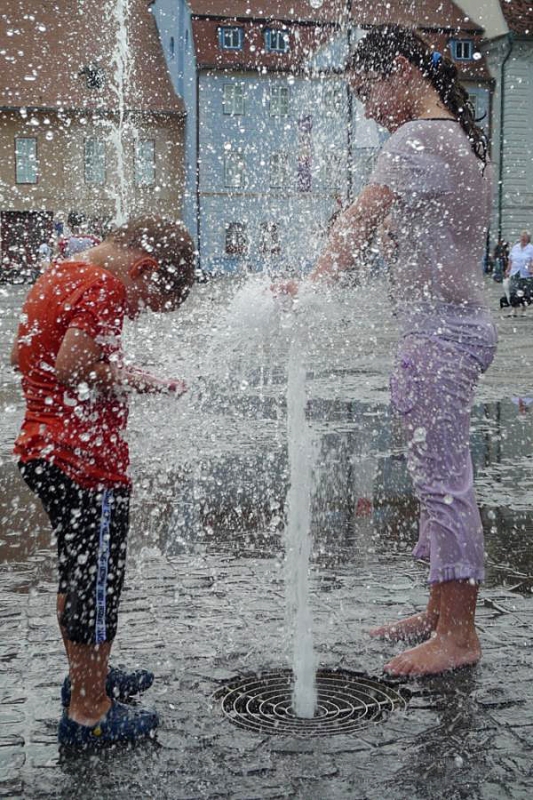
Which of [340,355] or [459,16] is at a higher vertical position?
[459,16]

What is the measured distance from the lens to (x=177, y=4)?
181ft

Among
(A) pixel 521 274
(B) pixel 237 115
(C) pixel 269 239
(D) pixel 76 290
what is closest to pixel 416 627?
(D) pixel 76 290

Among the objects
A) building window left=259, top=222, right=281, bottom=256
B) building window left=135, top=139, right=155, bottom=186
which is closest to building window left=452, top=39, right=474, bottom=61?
building window left=259, top=222, right=281, bottom=256

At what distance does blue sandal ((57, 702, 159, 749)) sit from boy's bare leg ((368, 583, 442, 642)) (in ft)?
3.60

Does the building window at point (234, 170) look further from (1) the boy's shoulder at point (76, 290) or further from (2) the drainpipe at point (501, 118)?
(1) the boy's shoulder at point (76, 290)

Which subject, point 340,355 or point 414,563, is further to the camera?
point 340,355

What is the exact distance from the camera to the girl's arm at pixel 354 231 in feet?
12.0

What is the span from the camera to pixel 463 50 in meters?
52.4

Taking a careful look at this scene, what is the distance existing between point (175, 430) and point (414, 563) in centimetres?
412

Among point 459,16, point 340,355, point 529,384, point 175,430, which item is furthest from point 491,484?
point 459,16

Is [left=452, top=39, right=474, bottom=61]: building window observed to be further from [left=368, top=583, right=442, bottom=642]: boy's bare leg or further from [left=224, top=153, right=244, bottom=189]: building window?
[left=368, top=583, right=442, bottom=642]: boy's bare leg

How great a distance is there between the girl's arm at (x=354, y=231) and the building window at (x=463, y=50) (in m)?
51.1

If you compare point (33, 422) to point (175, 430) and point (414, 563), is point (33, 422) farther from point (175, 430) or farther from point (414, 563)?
point (175, 430)

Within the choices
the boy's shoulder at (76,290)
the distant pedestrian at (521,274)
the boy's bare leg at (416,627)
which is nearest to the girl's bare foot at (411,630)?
the boy's bare leg at (416,627)
